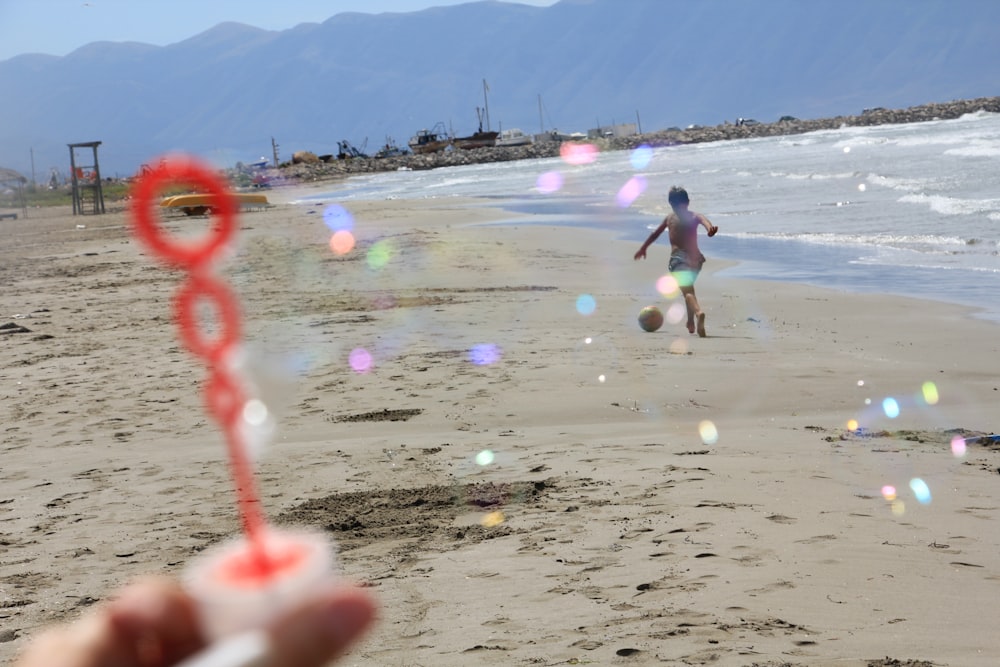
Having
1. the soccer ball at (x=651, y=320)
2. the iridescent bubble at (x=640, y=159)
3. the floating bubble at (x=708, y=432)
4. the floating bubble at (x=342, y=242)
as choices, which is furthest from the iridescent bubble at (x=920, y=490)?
the iridescent bubble at (x=640, y=159)

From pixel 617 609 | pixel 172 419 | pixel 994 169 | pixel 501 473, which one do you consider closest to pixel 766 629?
pixel 617 609

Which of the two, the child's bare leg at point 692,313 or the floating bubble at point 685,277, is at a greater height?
the floating bubble at point 685,277

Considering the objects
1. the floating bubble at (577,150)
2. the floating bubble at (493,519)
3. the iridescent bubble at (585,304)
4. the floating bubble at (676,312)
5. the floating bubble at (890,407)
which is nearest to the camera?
the floating bubble at (493,519)

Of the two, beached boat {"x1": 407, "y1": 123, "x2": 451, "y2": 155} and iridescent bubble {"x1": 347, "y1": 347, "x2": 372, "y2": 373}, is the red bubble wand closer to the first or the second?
iridescent bubble {"x1": 347, "y1": 347, "x2": 372, "y2": 373}

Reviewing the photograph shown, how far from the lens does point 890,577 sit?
421 centimetres

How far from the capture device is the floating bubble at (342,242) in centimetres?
2084

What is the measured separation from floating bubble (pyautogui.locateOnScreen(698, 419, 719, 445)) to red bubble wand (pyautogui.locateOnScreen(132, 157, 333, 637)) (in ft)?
19.9

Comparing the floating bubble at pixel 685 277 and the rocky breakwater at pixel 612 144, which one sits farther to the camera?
the rocky breakwater at pixel 612 144

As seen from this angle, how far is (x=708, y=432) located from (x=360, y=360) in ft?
12.0

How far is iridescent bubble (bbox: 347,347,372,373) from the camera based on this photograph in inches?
362

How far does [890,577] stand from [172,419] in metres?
5.25

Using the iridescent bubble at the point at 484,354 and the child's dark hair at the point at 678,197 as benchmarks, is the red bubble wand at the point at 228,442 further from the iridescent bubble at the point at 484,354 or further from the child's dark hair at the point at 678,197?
the child's dark hair at the point at 678,197

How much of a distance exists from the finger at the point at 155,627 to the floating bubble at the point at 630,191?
3157cm

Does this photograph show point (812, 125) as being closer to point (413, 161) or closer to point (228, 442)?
point (413, 161)
